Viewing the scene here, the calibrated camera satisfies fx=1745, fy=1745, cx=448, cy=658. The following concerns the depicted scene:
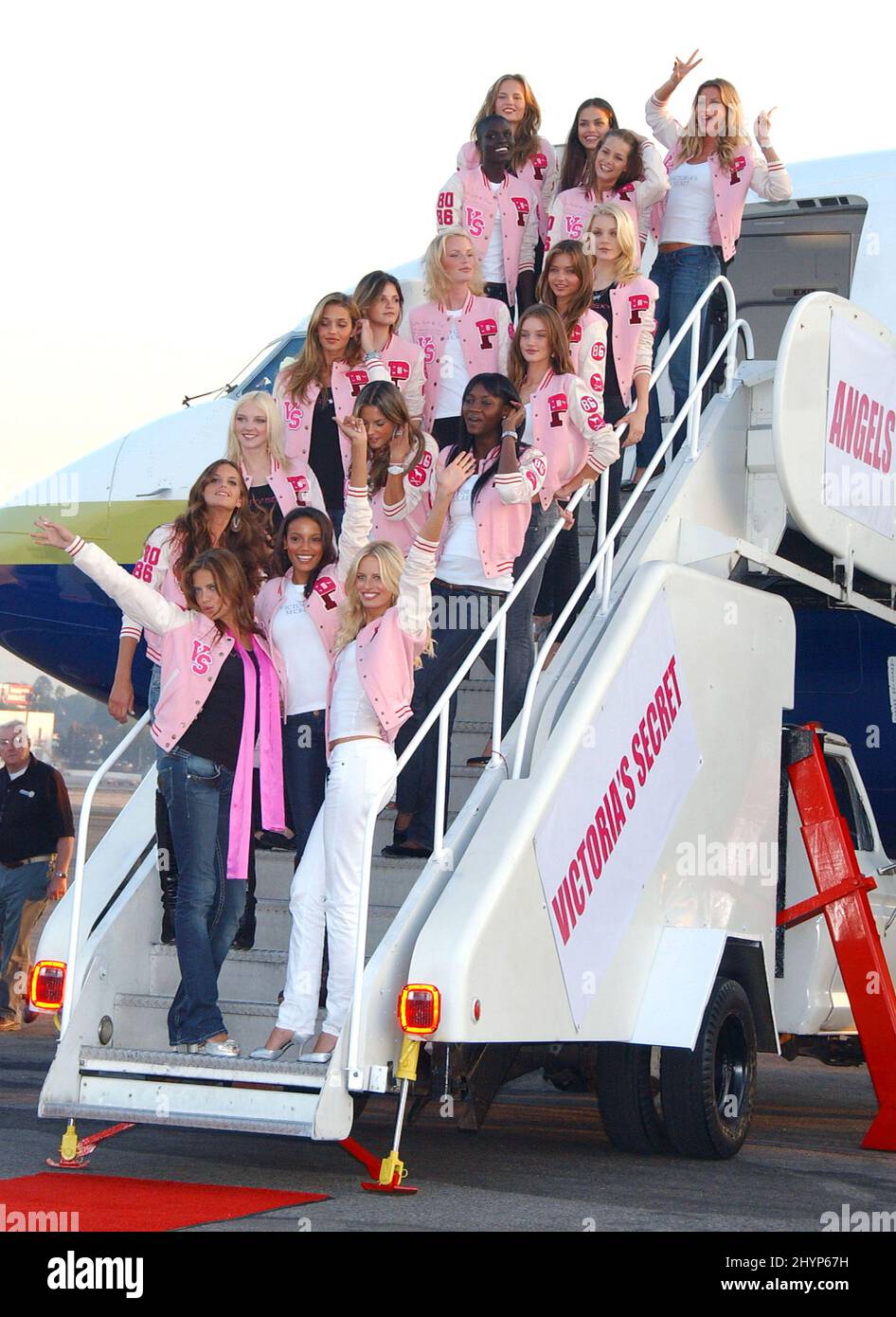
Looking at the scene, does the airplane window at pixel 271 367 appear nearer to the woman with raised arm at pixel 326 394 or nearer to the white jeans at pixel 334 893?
the woman with raised arm at pixel 326 394

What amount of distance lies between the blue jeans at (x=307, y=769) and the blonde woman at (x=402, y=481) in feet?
3.97

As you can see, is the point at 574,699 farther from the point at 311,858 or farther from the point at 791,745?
the point at 791,745

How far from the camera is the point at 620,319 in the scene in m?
7.91

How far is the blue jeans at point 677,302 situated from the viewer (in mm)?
8383

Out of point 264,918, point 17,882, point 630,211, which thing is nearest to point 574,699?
point 264,918

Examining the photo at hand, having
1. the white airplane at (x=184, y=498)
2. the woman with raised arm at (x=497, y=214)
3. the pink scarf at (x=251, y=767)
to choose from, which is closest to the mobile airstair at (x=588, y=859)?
the pink scarf at (x=251, y=767)

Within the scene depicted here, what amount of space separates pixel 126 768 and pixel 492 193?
15561cm

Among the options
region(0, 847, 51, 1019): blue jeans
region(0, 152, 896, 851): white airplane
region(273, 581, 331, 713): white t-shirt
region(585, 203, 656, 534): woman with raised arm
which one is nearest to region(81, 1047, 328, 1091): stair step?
region(273, 581, 331, 713): white t-shirt

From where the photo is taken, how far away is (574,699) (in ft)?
21.0

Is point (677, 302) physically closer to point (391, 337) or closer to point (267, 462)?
point (391, 337)

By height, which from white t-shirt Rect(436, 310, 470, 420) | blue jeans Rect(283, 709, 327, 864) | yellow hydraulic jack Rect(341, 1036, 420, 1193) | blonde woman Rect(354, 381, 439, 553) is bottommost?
yellow hydraulic jack Rect(341, 1036, 420, 1193)

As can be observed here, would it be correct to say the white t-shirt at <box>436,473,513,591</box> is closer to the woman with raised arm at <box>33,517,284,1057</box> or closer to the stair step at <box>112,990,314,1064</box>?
the woman with raised arm at <box>33,517,284,1057</box>

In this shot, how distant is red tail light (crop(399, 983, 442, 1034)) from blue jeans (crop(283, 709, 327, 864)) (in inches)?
43.1

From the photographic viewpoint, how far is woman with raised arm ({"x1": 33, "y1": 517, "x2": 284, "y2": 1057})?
6.18 m
